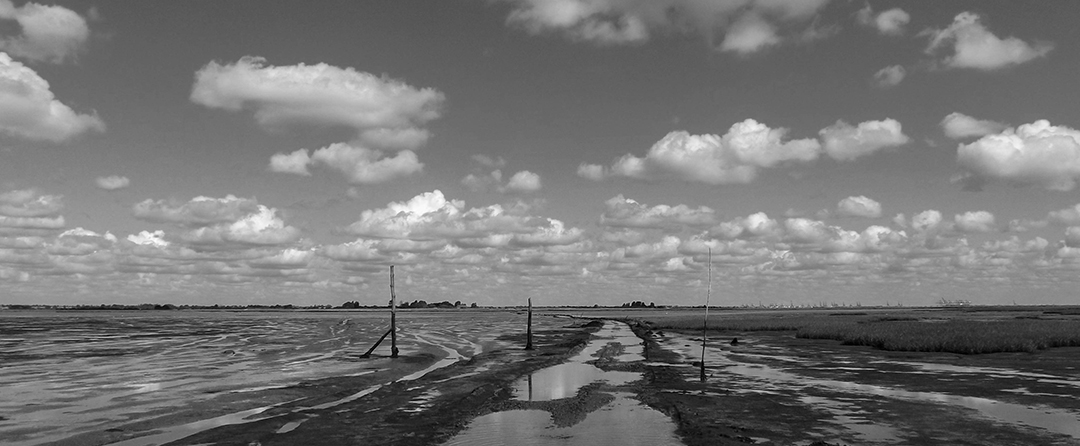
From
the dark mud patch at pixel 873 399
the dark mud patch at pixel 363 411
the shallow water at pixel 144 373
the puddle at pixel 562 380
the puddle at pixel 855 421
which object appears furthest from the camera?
the puddle at pixel 562 380

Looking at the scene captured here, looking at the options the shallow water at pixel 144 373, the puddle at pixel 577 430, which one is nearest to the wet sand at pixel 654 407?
the puddle at pixel 577 430

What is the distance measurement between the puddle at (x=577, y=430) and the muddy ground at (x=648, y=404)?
432mm

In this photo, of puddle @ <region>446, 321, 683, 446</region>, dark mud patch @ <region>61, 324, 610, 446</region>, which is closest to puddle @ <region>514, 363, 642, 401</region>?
puddle @ <region>446, 321, 683, 446</region>

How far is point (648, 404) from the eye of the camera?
22.1 m

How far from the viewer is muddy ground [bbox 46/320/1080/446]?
16.9m

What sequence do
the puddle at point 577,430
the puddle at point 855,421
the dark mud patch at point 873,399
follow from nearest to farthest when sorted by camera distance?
the puddle at point 577,430
the puddle at point 855,421
the dark mud patch at point 873,399

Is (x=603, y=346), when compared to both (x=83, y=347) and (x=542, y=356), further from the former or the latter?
(x=83, y=347)

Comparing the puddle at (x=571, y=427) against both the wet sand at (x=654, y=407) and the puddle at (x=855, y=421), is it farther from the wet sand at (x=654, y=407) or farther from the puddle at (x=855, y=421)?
the puddle at (x=855, y=421)

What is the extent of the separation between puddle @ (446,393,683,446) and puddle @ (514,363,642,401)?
153 inches

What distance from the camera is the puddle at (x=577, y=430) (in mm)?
16469

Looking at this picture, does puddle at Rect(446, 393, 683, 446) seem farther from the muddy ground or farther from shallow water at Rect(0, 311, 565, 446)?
shallow water at Rect(0, 311, 565, 446)

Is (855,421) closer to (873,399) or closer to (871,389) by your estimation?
(873,399)

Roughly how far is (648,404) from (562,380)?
323 inches

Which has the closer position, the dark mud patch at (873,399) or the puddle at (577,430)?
the puddle at (577,430)
